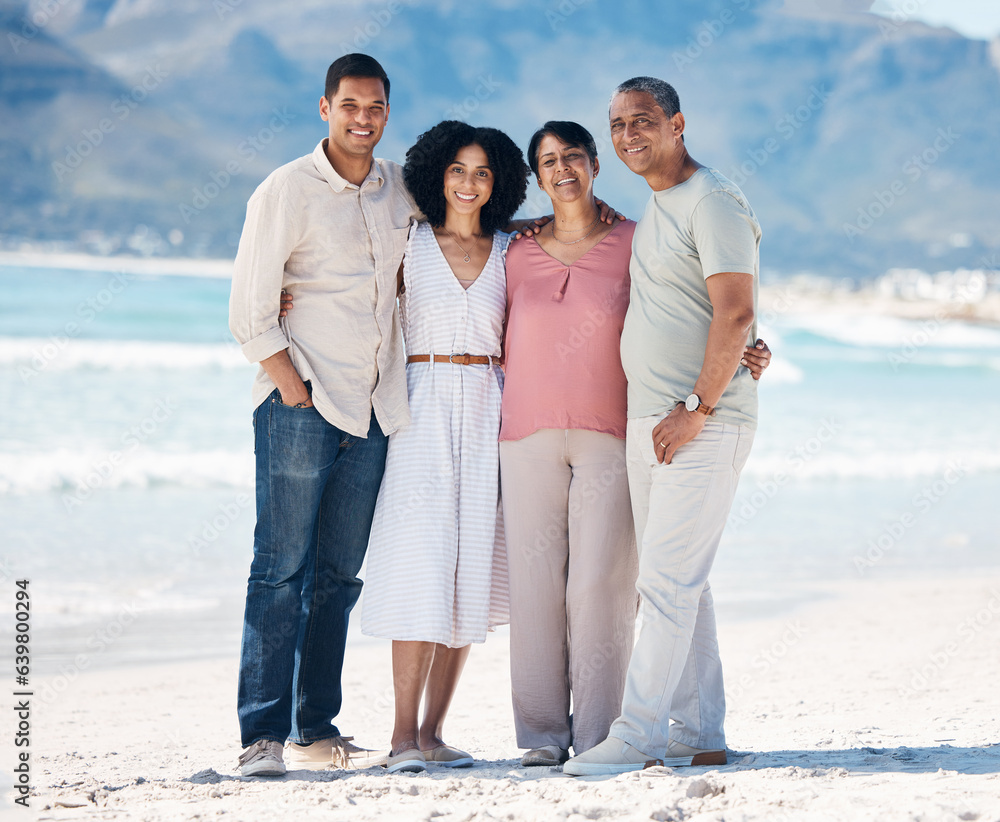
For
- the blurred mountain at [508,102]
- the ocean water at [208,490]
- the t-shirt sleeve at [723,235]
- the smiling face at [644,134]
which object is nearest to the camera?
the t-shirt sleeve at [723,235]

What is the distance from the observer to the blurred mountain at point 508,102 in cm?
6669

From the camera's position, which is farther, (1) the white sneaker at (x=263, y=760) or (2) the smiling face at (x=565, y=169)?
(2) the smiling face at (x=565, y=169)

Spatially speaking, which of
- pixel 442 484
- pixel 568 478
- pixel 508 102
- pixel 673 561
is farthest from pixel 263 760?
pixel 508 102

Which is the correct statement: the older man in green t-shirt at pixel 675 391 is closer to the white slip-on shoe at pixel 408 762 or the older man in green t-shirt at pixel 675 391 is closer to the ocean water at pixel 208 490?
the white slip-on shoe at pixel 408 762

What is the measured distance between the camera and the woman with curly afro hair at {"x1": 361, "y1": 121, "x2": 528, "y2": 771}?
10.4 ft

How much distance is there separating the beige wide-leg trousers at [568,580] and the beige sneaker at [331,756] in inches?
20.9

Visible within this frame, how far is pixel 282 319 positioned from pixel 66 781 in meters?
1.64

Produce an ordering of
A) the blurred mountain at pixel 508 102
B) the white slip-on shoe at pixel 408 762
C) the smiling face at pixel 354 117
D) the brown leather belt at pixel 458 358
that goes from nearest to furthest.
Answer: the white slip-on shoe at pixel 408 762
the smiling face at pixel 354 117
the brown leather belt at pixel 458 358
the blurred mountain at pixel 508 102

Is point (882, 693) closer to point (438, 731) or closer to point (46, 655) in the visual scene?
point (438, 731)

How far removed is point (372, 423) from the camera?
3225 mm

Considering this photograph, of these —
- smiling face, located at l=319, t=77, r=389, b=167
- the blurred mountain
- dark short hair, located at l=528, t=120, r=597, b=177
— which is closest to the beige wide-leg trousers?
dark short hair, located at l=528, t=120, r=597, b=177

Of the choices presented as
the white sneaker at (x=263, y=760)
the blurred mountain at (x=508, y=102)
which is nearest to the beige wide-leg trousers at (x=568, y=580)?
the white sneaker at (x=263, y=760)

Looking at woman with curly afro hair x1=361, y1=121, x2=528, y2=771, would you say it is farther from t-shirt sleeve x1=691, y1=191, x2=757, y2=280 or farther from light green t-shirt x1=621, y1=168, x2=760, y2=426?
t-shirt sleeve x1=691, y1=191, x2=757, y2=280

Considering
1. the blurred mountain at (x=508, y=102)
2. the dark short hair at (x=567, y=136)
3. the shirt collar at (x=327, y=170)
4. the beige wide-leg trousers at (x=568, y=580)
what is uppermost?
the blurred mountain at (x=508, y=102)
